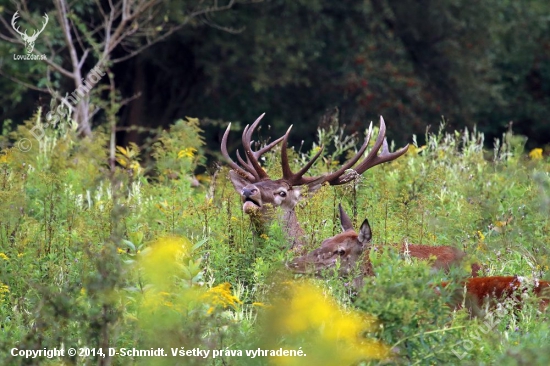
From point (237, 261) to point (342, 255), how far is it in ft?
2.45

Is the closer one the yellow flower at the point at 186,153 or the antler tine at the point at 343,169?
the antler tine at the point at 343,169

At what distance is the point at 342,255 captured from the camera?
6676 mm

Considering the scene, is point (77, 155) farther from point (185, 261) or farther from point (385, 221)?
point (185, 261)

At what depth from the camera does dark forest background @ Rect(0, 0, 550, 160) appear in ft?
69.2

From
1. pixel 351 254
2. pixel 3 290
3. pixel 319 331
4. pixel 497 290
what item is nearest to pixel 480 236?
pixel 351 254

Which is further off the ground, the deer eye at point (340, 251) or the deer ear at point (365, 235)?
the deer ear at point (365, 235)

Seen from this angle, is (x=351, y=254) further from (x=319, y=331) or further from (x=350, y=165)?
(x=319, y=331)

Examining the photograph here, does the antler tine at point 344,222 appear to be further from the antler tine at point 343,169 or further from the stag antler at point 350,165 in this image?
the antler tine at point 343,169

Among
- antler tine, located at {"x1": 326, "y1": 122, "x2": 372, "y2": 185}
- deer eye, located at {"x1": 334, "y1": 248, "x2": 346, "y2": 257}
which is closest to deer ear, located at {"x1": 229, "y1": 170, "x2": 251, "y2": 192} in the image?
antler tine, located at {"x1": 326, "y1": 122, "x2": 372, "y2": 185}

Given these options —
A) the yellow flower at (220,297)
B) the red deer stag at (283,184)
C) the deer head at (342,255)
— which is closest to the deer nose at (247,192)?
the red deer stag at (283,184)

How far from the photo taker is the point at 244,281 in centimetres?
683

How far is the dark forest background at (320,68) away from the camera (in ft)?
69.2

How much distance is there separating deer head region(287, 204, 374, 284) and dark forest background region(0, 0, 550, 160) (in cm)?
1361

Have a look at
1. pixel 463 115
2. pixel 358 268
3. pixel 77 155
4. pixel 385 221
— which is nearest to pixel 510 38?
pixel 463 115
